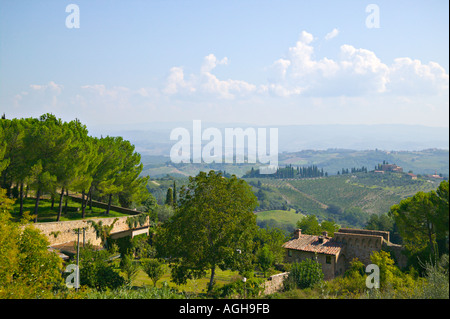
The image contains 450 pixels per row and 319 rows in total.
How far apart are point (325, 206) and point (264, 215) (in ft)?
97.8

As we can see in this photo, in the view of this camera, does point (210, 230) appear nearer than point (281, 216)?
Yes

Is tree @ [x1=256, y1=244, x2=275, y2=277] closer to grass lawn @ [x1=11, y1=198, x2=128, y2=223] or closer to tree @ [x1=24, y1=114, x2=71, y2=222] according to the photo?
grass lawn @ [x1=11, y1=198, x2=128, y2=223]

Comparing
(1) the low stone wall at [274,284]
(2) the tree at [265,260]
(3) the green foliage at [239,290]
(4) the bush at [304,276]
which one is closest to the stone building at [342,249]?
(2) the tree at [265,260]

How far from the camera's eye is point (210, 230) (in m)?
24.0

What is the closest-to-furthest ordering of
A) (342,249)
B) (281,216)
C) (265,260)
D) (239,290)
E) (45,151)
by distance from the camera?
(239,290)
(265,260)
(342,249)
(45,151)
(281,216)

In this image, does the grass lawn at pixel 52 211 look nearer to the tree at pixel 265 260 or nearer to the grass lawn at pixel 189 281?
the grass lawn at pixel 189 281

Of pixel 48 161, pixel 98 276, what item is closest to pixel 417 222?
pixel 98 276

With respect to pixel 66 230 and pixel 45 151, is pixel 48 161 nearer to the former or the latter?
pixel 45 151

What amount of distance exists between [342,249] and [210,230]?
13881mm

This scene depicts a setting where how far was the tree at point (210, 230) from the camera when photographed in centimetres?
2317

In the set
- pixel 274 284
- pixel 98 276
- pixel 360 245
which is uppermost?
pixel 98 276
